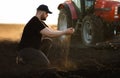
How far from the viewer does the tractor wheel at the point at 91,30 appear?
1120 centimetres

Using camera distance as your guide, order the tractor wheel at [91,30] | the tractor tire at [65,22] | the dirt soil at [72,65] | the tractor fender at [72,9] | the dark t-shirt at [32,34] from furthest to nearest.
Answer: the tractor tire at [65,22], the tractor fender at [72,9], the tractor wheel at [91,30], the dark t-shirt at [32,34], the dirt soil at [72,65]

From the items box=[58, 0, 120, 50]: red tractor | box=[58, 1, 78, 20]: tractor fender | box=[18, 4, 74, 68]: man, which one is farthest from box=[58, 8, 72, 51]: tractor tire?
box=[18, 4, 74, 68]: man

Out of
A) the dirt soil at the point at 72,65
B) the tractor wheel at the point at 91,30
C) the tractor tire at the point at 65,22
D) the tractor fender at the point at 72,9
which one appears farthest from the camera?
the tractor tire at the point at 65,22

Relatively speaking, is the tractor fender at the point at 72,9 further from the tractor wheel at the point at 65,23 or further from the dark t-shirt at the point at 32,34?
the dark t-shirt at the point at 32,34

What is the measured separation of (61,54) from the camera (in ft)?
33.1

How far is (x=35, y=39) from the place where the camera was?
23.0 feet

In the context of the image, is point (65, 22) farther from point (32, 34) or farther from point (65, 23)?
point (32, 34)

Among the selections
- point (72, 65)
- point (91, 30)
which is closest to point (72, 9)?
point (91, 30)

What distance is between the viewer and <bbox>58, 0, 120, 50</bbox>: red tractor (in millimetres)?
11266

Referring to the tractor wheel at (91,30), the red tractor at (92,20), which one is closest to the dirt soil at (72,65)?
the tractor wheel at (91,30)

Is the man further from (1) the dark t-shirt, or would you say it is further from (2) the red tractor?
(2) the red tractor

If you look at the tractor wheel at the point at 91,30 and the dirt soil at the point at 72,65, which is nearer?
the dirt soil at the point at 72,65

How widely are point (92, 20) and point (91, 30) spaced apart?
0.32m

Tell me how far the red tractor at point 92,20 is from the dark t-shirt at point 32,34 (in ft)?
14.3
